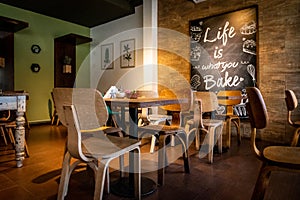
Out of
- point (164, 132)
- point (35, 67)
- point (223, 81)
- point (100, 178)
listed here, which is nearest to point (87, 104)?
point (100, 178)

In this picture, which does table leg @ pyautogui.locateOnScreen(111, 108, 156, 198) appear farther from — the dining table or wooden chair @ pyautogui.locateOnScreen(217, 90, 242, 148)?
wooden chair @ pyautogui.locateOnScreen(217, 90, 242, 148)

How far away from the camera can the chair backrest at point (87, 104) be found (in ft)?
4.35

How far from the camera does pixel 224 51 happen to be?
3918mm

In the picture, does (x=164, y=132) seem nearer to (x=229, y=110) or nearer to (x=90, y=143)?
(x=90, y=143)

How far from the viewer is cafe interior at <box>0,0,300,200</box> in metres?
1.44

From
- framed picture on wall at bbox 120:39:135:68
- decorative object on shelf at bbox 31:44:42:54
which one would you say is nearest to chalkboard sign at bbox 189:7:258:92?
framed picture on wall at bbox 120:39:135:68

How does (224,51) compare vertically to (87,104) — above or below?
above

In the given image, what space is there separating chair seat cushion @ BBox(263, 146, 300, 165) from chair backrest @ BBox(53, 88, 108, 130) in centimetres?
98

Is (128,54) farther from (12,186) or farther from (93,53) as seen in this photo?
(12,186)

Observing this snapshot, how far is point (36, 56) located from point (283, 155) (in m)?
5.92

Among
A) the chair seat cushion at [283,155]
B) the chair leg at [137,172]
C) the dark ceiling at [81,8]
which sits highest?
the dark ceiling at [81,8]

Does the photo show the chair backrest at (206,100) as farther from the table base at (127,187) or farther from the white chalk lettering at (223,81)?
the white chalk lettering at (223,81)

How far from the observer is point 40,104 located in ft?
18.1

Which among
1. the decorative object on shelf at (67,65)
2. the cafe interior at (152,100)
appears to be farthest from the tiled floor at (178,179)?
the decorative object on shelf at (67,65)
